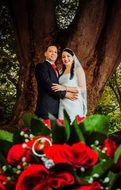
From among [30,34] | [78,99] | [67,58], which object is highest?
[30,34]

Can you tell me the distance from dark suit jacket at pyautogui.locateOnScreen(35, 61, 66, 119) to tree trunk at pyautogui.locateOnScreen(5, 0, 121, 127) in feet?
8.07

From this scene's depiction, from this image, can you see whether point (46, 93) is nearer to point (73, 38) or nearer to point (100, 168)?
point (73, 38)

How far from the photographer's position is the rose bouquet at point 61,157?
64.6 inches

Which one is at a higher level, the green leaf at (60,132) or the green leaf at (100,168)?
the green leaf at (60,132)

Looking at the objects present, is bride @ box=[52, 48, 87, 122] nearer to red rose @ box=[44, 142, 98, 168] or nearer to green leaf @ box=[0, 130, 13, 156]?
green leaf @ box=[0, 130, 13, 156]

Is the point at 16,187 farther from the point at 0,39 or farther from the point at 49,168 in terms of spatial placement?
the point at 0,39

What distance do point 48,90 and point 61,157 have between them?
9914 mm

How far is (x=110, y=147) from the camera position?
1.82 m

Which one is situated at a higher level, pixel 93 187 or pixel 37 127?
pixel 37 127

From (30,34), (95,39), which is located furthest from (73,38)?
(30,34)

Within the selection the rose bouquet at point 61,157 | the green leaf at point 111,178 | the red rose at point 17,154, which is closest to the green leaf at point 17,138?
the rose bouquet at point 61,157

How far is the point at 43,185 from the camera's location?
165 centimetres

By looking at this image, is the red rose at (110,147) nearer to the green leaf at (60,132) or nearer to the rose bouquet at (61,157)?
the rose bouquet at (61,157)

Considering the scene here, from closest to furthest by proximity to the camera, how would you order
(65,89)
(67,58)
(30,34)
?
(67,58), (65,89), (30,34)
